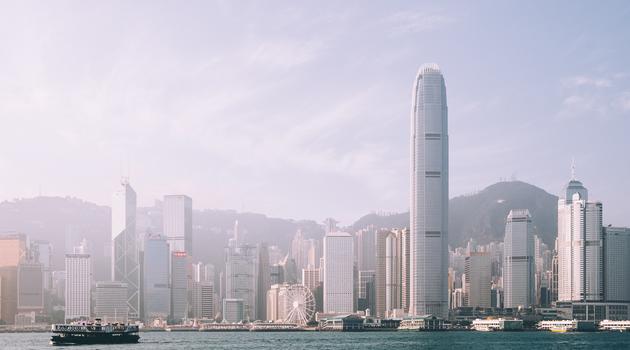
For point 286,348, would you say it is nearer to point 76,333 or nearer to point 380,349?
point 380,349

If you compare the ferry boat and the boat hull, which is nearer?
the boat hull

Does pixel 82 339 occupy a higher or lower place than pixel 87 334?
lower

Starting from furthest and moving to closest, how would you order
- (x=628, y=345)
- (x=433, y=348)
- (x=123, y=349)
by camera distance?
(x=628, y=345), (x=433, y=348), (x=123, y=349)

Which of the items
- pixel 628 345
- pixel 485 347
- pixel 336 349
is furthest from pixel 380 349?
pixel 628 345

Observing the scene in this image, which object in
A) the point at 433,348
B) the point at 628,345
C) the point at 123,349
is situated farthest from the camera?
the point at 628,345

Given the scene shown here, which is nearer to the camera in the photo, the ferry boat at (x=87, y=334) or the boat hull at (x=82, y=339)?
the boat hull at (x=82, y=339)

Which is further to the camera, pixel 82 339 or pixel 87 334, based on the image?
pixel 87 334

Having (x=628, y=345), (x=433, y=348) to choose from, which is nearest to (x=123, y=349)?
(x=433, y=348)

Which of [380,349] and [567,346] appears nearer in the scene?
[380,349]

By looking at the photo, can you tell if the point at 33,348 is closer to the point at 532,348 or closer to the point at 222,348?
the point at 222,348
